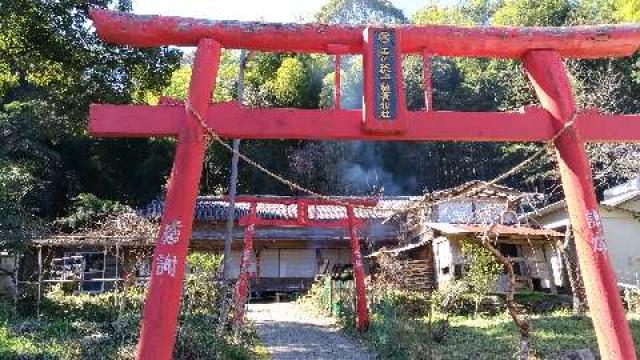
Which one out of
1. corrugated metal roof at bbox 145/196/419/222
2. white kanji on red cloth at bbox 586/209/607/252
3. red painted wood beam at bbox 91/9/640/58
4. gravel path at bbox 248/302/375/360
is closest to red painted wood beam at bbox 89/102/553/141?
red painted wood beam at bbox 91/9/640/58

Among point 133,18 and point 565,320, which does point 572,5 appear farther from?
point 133,18

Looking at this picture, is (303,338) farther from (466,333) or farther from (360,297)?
(466,333)

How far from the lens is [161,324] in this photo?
4.86m

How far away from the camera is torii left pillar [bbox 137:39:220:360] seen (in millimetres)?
4840

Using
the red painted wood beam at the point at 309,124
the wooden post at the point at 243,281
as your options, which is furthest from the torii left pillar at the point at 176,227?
the wooden post at the point at 243,281

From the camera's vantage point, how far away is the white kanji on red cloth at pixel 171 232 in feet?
16.9

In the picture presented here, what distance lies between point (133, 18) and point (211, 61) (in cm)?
89

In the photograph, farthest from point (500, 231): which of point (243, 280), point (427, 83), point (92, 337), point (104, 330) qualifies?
point (427, 83)

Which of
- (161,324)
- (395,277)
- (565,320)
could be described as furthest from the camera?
(395,277)

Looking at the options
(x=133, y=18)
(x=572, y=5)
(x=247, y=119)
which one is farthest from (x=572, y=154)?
(x=572, y=5)

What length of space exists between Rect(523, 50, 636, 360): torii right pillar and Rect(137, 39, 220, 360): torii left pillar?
3516 millimetres

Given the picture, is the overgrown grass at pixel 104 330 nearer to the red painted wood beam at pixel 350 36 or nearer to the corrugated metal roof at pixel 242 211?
the red painted wood beam at pixel 350 36

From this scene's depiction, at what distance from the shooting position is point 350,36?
6000 mm

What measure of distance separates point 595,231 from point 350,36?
3119 mm
